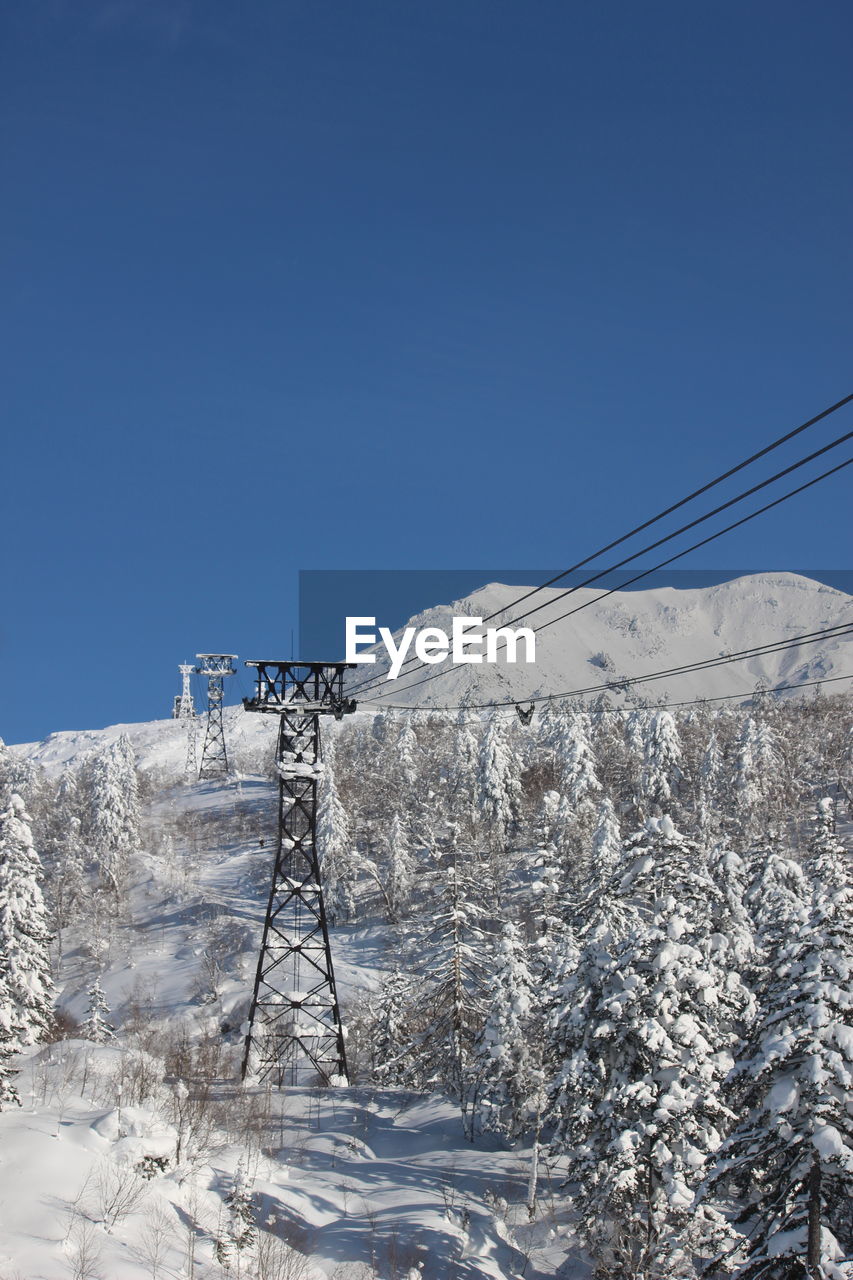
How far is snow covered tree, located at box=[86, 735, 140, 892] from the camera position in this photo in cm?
9107

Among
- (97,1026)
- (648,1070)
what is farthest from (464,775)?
(648,1070)

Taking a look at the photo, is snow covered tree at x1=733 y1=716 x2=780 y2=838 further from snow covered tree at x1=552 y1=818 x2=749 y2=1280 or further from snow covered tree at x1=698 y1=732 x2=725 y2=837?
snow covered tree at x1=552 y1=818 x2=749 y2=1280

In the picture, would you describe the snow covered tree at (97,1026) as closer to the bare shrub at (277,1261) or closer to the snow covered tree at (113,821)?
the bare shrub at (277,1261)

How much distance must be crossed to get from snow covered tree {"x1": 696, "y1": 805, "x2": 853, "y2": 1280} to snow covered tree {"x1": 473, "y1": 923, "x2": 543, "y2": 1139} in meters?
13.3

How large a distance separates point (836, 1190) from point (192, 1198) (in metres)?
11.6

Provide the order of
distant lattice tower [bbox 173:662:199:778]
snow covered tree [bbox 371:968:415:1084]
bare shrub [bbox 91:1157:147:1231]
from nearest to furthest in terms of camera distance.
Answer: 1. bare shrub [bbox 91:1157:147:1231]
2. snow covered tree [bbox 371:968:415:1084]
3. distant lattice tower [bbox 173:662:199:778]

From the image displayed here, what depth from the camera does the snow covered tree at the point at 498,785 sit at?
86.4 m

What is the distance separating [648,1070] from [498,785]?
69.1 m

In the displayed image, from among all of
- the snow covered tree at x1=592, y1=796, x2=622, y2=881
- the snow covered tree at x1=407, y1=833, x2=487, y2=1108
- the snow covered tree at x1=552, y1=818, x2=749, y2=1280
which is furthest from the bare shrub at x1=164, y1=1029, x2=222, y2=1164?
the snow covered tree at x1=592, y1=796, x2=622, y2=881

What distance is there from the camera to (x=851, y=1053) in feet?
38.7

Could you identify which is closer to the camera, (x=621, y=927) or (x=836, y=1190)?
(x=836, y=1190)

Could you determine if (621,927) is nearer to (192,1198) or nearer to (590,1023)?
(590,1023)

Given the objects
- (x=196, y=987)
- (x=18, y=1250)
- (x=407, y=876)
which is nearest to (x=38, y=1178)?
(x=18, y=1250)

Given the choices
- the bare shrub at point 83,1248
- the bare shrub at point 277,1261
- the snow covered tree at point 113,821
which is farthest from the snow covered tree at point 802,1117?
the snow covered tree at point 113,821
